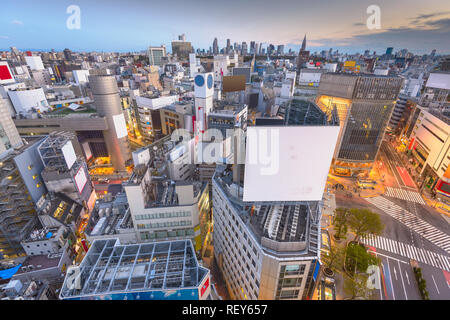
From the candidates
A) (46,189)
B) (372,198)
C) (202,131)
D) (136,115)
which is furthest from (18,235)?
(372,198)

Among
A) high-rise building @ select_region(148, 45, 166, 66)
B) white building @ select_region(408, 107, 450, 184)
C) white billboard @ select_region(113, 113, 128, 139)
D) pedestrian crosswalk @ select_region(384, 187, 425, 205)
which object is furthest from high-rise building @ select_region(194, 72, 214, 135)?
high-rise building @ select_region(148, 45, 166, 66)

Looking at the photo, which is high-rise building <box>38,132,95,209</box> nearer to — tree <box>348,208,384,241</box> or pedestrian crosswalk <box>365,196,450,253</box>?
tree <box>348,208,384,241</box>

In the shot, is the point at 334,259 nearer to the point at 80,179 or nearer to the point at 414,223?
the point at 414,223

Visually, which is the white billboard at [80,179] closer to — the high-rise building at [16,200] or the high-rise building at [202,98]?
the high-rise building at [16,200]

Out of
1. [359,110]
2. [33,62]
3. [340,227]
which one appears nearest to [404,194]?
[359,110]

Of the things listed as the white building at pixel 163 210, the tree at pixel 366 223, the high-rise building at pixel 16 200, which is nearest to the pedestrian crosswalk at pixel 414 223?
the tree at pixel 366 223

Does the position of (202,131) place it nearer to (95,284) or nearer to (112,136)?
(112,136)
